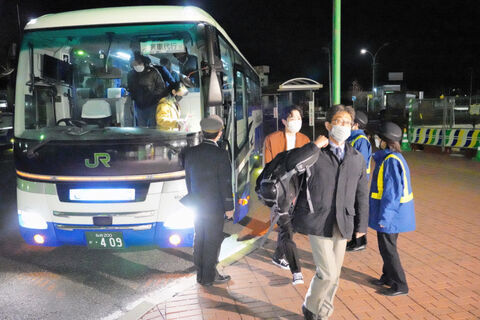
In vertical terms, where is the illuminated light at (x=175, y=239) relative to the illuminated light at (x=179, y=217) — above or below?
below

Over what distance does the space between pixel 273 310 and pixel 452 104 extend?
49.2 feet

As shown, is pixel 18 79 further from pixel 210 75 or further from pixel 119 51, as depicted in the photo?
pixel 210 75

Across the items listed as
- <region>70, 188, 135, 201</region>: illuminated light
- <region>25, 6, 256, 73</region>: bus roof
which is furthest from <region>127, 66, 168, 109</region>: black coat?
<region>70, 188, 135, 201</region>: illuminated light

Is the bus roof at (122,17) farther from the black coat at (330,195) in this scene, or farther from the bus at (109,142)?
the black coat at (330,195)

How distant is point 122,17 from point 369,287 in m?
4.08

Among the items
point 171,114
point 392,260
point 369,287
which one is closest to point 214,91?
point 171,114

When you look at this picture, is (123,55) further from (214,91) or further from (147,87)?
(214,91)

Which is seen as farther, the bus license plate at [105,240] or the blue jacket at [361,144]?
the blue jacket at [361,144]

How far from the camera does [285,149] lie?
4793mm

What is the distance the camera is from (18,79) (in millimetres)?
5012

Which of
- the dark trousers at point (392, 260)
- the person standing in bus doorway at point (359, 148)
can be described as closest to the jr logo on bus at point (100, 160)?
the dark trousers at point (392, 260)

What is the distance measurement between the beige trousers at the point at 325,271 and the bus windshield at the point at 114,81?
86.6 inches

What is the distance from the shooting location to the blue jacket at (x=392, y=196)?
388 centimetres

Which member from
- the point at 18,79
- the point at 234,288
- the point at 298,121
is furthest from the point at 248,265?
the point at 18,79
